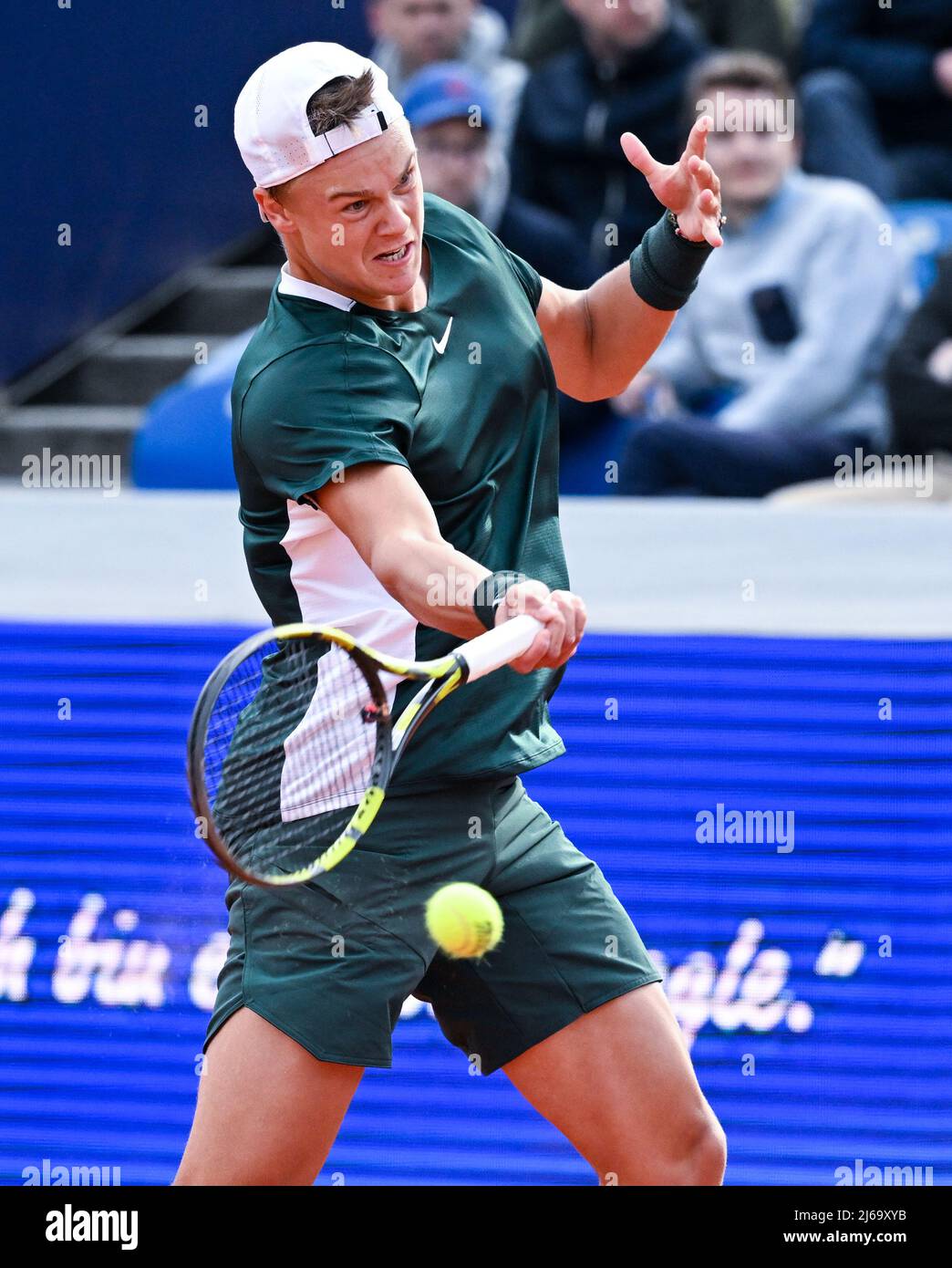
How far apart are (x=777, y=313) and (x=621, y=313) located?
3.04 metres

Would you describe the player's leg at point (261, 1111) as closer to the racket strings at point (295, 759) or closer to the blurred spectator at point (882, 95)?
the racket strings at point (295, 759)

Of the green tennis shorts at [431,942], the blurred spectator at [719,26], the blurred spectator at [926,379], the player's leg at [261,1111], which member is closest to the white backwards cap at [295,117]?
the green tennis shorts at [431,942]

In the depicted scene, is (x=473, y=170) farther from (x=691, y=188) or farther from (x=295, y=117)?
(x=295, y=117)

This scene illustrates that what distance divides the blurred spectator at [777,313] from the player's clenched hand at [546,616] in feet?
10.8

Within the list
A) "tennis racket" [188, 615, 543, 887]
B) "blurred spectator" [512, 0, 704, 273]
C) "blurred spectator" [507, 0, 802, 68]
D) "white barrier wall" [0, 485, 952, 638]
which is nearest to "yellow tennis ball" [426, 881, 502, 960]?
"tennis racket" [188, 615, 543, 887]

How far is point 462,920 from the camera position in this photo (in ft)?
8.47

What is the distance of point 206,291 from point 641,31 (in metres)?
2.59

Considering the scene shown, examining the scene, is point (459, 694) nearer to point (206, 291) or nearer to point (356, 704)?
point (356, 704)

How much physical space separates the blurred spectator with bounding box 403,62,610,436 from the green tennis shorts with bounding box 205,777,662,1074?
10.7 ft

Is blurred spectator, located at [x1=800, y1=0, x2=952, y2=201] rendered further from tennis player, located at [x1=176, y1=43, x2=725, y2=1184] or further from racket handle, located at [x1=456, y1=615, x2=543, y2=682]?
racket handle, located at [x1=456, y1=615, x2=543, y2=682]

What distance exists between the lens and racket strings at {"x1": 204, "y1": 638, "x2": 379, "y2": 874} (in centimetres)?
258

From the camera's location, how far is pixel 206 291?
8.37m

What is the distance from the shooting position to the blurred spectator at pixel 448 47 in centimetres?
686
